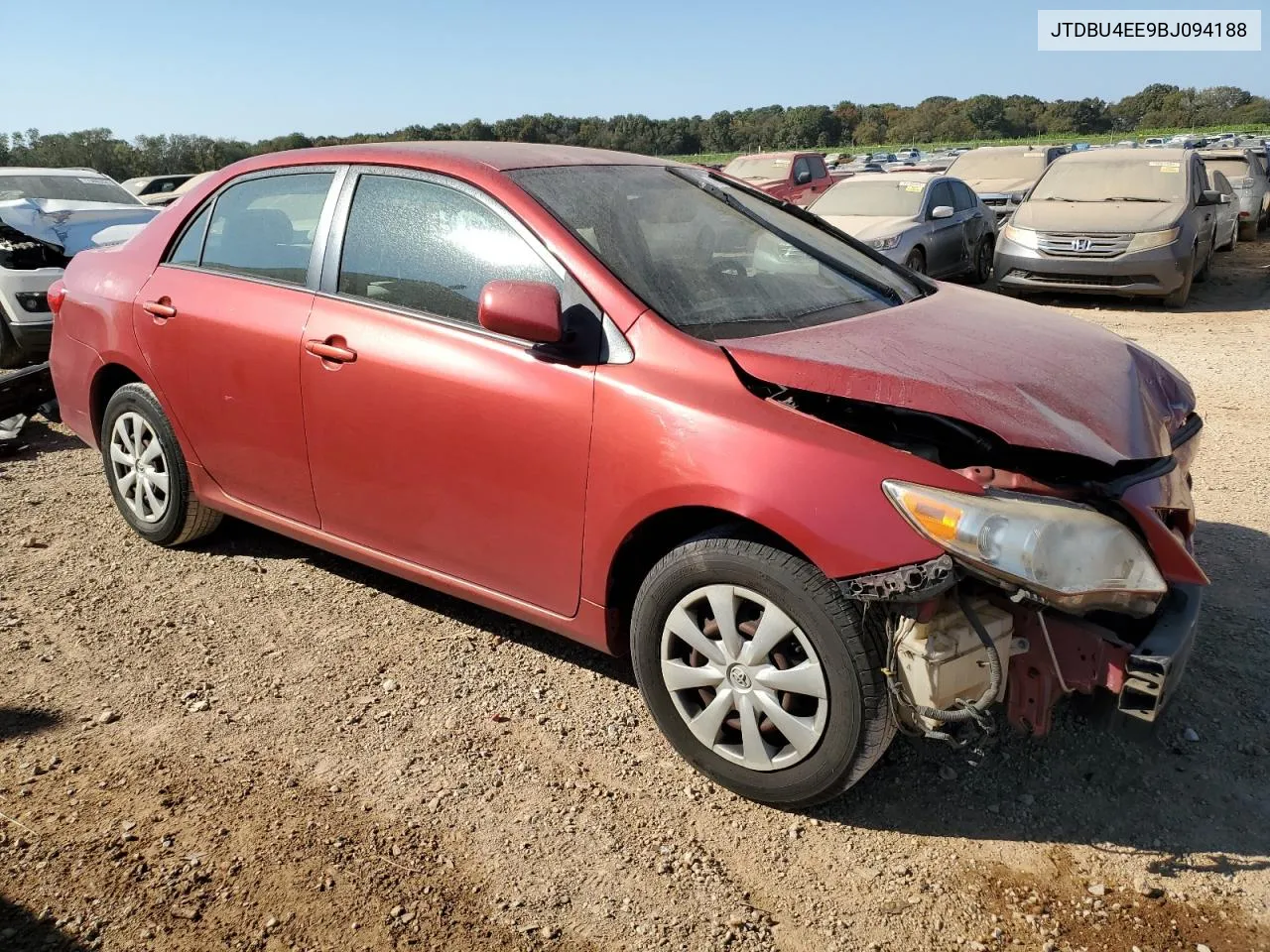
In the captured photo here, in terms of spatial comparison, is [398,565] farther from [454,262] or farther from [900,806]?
[900,806]

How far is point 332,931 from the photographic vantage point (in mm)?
2377

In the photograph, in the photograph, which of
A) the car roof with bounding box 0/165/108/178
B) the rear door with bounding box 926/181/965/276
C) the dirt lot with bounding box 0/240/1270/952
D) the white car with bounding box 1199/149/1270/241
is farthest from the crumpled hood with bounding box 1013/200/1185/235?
the car roof with bounding box 0/165/108/178

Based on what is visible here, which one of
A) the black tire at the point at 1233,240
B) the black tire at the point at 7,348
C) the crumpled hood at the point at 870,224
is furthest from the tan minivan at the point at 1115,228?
the black tire at the point at 7,348

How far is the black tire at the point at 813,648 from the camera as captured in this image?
2.48 m

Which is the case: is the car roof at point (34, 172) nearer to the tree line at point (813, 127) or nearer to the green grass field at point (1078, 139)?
the tree line at point (813, 127)

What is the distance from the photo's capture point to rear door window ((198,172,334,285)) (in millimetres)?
3686

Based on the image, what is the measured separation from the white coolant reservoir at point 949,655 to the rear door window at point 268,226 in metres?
2.50

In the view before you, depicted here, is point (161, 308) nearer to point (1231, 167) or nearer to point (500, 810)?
point (500, 810)

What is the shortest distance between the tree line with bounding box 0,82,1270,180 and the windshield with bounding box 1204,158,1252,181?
29509mm

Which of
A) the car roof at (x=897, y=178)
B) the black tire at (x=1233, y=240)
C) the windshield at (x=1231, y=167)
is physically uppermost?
the windshield at (x=1231, y=167)

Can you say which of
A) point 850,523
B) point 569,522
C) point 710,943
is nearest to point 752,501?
point 850,523

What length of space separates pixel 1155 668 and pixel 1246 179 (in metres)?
18.5

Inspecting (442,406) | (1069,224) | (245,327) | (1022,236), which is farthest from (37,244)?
(1069,224)

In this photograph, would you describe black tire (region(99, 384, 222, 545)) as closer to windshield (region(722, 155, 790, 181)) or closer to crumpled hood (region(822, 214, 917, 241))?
crumpled hood (region(822, 214, 917, 241))
